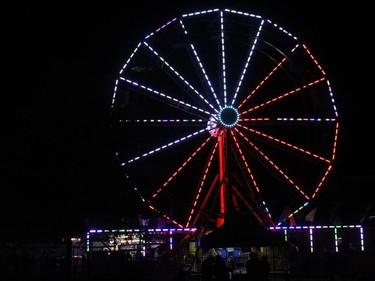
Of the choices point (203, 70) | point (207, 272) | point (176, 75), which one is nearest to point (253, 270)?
point (207, 272)

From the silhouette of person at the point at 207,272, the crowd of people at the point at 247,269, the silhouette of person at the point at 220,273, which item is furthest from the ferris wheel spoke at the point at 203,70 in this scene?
the silhouette of person at the point at 220,273

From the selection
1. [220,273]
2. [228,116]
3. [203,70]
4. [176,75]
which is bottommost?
[220,273]

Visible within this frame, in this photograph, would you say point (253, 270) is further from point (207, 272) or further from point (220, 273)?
point (207, 272)

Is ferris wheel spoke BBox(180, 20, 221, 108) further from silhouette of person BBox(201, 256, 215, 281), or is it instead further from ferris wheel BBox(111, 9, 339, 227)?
silhouette of person BBox(201, 256, 215, 281)

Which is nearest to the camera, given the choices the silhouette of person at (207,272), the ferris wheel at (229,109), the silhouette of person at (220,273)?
the silhouette of person at (220,273)

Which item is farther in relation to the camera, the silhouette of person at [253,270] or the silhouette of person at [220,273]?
the silhouette of person at [220,273]

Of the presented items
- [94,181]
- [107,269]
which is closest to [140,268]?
[107,269]

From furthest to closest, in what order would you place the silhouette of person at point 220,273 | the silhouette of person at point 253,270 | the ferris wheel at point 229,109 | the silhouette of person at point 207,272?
the ferris wheel at point 229,109, the silhouette of person at point 207,272, the silhouette of person at point 220,273, the silhouette of person at point 253,270

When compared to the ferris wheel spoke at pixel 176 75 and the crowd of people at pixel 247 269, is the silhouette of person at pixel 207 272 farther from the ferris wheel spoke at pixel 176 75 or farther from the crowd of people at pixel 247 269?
the ferris wheel spoke at pixel 176 75

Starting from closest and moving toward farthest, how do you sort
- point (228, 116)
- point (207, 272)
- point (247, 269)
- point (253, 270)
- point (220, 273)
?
point (253, 270), point (247, 269), point (220, 273), point (207, 272), point (228, 116)

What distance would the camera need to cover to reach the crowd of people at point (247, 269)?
15352 mm

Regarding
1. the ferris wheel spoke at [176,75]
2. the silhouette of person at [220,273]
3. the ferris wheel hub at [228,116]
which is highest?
the ferris wheel spoke at [176,75]

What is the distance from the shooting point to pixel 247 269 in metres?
15.6

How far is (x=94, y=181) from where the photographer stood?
2327 cm
